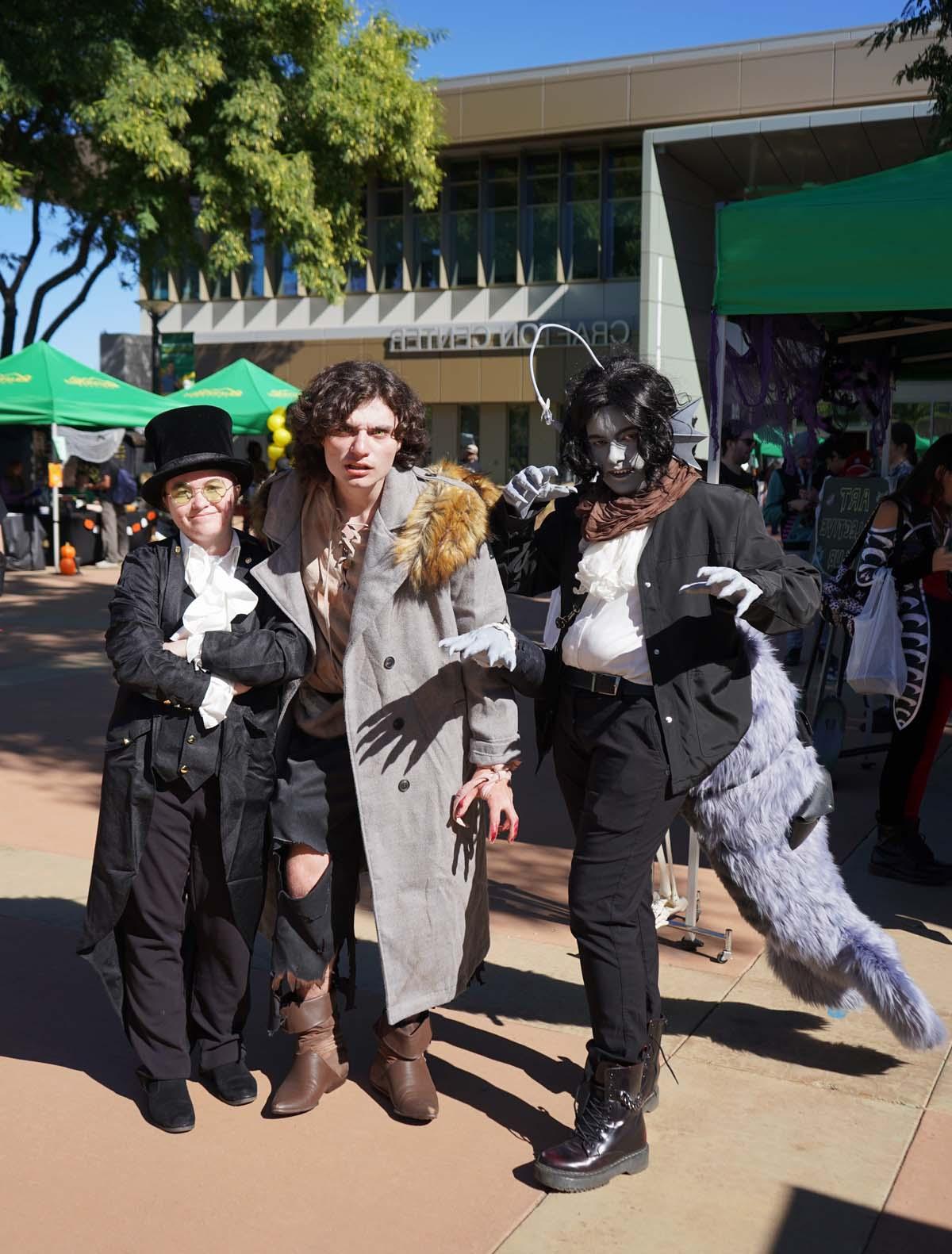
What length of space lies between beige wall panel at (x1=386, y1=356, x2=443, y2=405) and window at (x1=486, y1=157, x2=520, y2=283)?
2.58 metres

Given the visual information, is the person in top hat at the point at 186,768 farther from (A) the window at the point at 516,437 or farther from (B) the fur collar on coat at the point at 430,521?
(A) the window at the point at 516,437

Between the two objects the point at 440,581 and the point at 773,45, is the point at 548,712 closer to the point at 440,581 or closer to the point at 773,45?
the point at 440,581

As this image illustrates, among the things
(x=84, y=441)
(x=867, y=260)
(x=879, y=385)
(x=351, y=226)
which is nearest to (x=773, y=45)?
(x=351, y=226)

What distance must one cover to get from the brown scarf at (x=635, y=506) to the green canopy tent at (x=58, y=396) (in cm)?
1502

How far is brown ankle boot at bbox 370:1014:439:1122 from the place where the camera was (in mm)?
3273

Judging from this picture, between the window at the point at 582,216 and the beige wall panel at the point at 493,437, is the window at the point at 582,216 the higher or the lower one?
the higher one

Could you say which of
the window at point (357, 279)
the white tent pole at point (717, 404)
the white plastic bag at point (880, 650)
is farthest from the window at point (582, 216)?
the white plastic bag at point (880, 650)

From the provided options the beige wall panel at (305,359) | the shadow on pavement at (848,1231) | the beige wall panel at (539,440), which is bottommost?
the shadow on pavement at (848,1231)

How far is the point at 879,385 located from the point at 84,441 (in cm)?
1389

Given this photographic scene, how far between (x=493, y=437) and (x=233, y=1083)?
100.0ft

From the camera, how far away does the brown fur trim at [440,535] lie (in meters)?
3.11

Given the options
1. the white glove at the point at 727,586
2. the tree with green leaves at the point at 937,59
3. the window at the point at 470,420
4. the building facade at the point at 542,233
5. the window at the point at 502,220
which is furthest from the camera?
the window at the point at 470,420

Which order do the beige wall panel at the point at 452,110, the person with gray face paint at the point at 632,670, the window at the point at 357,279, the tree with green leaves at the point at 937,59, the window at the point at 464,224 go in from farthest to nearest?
the window at the point at 357,279
the window at the point at 464,224
the beige wall panel at the point at 452,110
the tree with green leaves at the point at 937,59
the person with gray face paint at the point at 632,670

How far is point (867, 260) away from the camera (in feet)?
16.4
